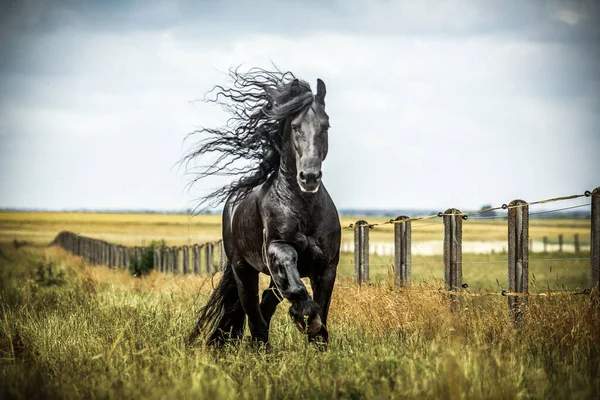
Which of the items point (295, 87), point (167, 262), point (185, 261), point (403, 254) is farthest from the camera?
point (167, 262)

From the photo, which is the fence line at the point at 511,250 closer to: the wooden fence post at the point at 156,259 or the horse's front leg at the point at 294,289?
the horse's front leg at the point at 294,289

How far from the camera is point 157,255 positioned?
27.7m

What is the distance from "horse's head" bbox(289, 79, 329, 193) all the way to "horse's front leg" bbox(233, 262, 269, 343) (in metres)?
2.04

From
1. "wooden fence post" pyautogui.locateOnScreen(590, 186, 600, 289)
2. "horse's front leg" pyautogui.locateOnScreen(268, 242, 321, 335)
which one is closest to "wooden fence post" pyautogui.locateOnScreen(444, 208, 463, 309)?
"wooden fence post" pyautogui.locateOnScreen(590, 186, 600, 289)

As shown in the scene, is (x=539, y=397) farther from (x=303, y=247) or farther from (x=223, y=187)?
(x=223, y=187)

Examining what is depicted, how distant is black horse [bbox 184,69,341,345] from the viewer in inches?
245

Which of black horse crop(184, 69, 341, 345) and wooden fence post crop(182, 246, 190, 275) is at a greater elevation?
black horse crop(184, 69, 341, 345)

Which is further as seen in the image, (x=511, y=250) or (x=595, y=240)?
(x=511, y=250)

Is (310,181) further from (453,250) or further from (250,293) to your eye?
(453,250)

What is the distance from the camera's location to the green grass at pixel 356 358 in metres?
5.00

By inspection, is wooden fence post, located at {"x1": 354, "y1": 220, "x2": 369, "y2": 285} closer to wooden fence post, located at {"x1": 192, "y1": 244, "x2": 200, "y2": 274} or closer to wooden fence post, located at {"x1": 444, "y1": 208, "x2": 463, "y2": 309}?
wooden fence post, located at {"x1": 444, "y1": 208, "x2": 463, "y2": 309}

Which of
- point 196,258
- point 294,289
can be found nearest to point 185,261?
point 196,258

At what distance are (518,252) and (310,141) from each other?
3.21m

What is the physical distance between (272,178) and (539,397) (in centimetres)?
348
